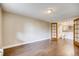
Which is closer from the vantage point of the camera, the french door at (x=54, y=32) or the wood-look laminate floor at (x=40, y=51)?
the wood-look laminate floor at (x=40, y=51)

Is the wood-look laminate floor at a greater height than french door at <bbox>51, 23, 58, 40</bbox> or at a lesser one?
lesser

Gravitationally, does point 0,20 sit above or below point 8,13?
below

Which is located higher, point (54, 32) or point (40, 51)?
point (54, 32)

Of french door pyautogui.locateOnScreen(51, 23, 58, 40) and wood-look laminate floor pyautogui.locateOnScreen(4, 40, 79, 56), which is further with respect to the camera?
french door pyautogui.locateOnScreen(51, 23, 58, 40)

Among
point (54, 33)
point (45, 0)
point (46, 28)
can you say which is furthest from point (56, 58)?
point (54, 33)

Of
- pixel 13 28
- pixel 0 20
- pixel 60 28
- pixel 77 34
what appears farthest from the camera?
pixel 60 28

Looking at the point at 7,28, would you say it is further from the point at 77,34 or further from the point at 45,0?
the point at 77,34

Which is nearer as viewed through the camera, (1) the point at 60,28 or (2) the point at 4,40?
(2) the point at 4,40

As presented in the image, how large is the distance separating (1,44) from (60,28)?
19.7ft

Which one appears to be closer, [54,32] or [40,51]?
[40,51]

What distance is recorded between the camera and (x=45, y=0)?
1.51m

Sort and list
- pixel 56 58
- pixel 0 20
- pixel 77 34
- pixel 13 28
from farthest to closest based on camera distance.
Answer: pixel 77 34 < pixel 13 28 < pixel 0 20 < pixel 56 58

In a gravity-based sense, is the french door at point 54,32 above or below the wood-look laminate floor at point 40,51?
above

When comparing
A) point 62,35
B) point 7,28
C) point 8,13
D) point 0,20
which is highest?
point 8,13
